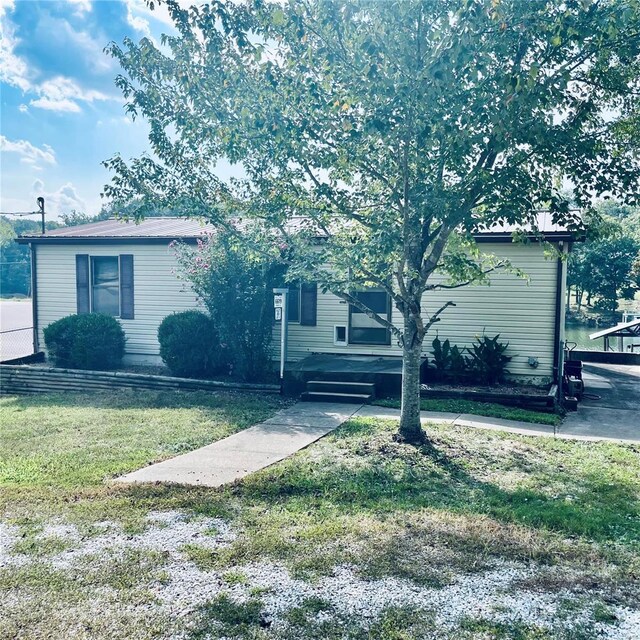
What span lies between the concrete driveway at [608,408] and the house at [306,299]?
3.30 ft

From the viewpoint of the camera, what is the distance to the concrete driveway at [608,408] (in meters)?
7.52

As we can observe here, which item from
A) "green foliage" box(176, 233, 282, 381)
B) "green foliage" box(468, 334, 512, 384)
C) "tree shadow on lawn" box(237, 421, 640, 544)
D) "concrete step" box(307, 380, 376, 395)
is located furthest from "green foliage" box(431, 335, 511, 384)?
"tree shadow on lawn" box(237, 421, 640, 544)

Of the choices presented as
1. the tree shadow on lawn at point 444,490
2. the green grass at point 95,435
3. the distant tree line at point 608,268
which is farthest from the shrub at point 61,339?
the distant tree line at point 608,268

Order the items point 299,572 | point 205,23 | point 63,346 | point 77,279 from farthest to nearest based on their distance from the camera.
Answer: point 77,279 → point 63,346 → point 205,23 → point 299,572

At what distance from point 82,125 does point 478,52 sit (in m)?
7.84

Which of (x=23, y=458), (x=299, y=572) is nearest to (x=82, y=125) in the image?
(x=23, y=458)

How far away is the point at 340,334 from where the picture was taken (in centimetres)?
1123

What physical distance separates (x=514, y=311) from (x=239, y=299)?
4.93 metres

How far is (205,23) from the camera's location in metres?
5.80

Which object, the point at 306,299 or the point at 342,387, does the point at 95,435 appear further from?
the point at 306,299

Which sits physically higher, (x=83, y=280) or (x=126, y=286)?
(x=83, y=280)

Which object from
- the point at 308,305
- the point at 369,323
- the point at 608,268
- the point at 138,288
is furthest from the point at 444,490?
the point at 608,268

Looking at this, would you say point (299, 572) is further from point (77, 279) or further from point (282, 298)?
point (77, 279)

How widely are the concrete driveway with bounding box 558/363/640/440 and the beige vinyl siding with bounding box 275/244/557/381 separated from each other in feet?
3.62
